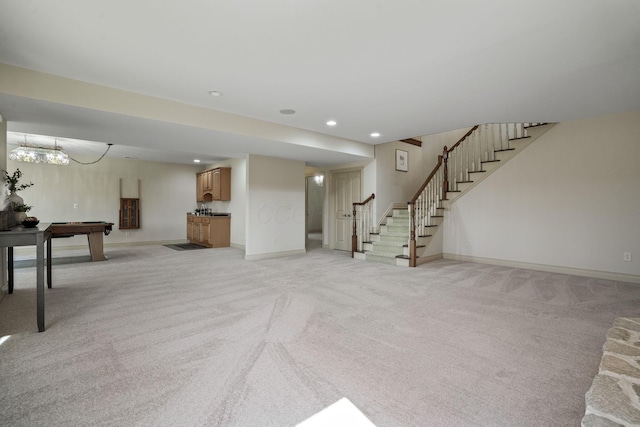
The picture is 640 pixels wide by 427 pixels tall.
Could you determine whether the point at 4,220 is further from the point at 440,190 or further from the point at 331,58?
the point at 440,190

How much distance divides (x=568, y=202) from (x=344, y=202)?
15.4ft

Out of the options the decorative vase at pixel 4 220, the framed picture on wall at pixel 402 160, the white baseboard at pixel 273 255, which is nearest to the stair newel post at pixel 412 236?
the framed picture on wall at pixel 402 160

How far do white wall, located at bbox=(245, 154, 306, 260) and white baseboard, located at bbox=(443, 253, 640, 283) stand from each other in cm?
366

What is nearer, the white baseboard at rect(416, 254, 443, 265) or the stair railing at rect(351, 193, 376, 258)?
the white baseboard at rect(416, 254, 443, 265)

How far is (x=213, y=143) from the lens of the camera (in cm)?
557

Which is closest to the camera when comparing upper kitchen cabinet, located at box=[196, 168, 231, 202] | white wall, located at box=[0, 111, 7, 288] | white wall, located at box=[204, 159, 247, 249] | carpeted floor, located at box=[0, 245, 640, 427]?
carpeted floor, located at box=[0, 245, 640, 427]

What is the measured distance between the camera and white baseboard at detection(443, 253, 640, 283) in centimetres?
474

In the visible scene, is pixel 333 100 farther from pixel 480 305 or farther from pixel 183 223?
pixel 183 223

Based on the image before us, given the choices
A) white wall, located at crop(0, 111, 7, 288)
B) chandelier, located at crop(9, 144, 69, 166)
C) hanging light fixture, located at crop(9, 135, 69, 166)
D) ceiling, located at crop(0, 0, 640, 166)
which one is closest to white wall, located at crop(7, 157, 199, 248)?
hanging light fixture, located at crop(9, 135, 69, 166)

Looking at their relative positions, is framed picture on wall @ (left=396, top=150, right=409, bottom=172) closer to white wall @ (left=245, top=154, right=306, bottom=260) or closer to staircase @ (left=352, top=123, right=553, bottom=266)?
staircase @ (left=352, top=123, right=553, bottom=266)

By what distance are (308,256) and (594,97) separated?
562 centimetres

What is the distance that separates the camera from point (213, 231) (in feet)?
27.2

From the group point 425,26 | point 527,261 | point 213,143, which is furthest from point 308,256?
point 425,26

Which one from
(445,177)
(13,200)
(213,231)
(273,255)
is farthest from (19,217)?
(445,177)
